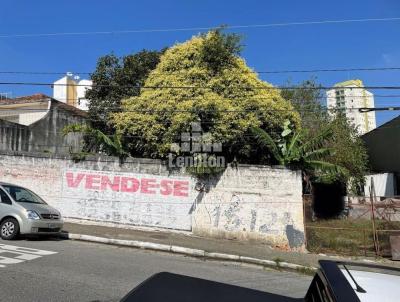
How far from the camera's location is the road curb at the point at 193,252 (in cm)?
1203

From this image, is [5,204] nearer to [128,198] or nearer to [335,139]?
[128,198]

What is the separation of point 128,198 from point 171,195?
1736mm

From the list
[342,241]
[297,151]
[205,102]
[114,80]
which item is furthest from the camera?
[114,80]

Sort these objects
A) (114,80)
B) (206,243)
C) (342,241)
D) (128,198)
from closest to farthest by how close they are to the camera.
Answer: (206,243), (342,241), (128,198), (114,80)

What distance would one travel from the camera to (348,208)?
73.5 feet

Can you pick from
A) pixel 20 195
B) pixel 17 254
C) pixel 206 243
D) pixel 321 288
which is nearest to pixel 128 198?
pixel 206 243

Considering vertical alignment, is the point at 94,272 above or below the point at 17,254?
below

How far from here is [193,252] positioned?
12922 millimetres

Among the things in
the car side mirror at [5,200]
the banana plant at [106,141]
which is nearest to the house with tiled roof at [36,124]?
the banana plant at [106,141]

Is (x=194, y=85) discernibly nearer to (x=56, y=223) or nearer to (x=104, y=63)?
(x=56, y=223)

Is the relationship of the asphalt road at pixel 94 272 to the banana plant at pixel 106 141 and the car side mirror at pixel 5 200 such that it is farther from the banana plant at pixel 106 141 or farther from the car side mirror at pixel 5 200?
the banana plant at pixel 106 141

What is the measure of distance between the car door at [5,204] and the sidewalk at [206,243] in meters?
2.34

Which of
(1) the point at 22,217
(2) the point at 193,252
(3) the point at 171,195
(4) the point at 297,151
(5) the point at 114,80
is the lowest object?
(2) the point at 193,252

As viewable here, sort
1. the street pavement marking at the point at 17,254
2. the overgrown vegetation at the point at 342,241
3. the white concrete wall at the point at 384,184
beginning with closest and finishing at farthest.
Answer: the street pavement marking at the point at 17,254 → the overgrown vegetation at the point at 342,241 → the white concrete wall at the point at 384,184
